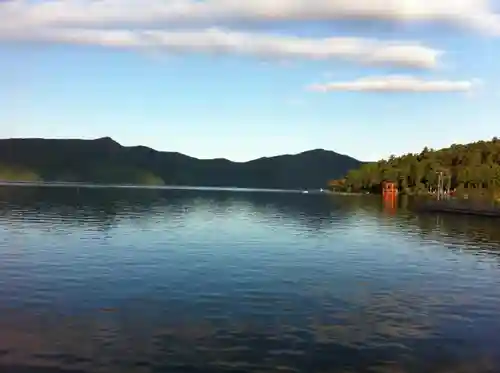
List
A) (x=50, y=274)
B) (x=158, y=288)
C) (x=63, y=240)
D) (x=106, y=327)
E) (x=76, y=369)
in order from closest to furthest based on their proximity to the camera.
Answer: (x=76, y=369) → (x=106, y=327) → (x=158, y=288) → (x=50, y=274) → (x=63, y=240)

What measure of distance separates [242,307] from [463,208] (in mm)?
123862

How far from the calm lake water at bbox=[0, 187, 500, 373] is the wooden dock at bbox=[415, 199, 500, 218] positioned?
244ft

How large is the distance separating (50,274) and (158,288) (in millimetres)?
8712

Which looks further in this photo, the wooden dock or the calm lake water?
the wooden dock

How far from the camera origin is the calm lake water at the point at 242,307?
77.4 ft

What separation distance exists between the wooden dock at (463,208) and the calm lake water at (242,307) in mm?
74403

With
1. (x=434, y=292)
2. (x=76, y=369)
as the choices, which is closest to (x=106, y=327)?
(x=76, y=369)

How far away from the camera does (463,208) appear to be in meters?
146

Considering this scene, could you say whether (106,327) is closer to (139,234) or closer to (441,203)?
(139,234)

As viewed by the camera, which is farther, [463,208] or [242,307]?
[463,208]

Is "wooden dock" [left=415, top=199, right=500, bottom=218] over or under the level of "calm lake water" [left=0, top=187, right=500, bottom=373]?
over

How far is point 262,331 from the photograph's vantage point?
27547 mm

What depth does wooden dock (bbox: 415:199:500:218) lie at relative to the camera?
134 m

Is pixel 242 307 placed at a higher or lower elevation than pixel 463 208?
lower
